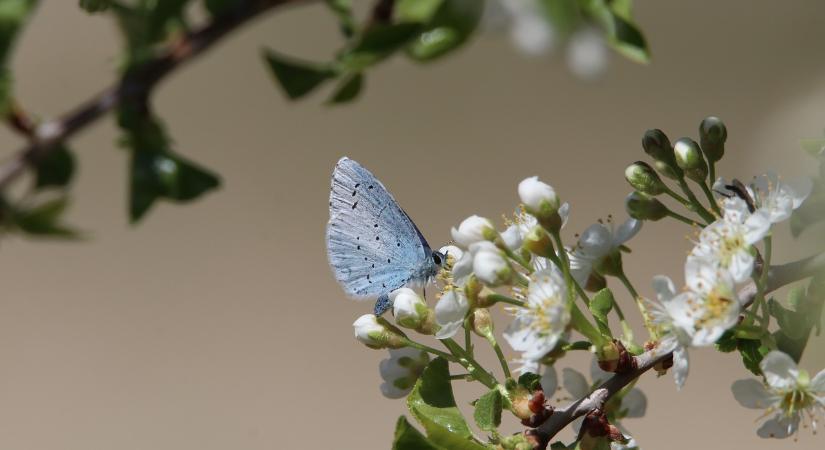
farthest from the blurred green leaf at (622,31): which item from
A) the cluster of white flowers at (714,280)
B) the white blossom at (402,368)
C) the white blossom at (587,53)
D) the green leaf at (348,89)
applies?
the white blossom at (402,368)

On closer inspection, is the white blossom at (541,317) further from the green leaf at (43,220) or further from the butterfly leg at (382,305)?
the green leaf at (43,220)

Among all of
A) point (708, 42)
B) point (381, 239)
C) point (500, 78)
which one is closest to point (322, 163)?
point (500, 78)

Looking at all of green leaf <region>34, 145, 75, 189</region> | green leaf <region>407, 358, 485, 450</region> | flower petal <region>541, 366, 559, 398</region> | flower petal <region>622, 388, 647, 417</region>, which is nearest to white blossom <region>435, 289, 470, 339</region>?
green leaf <region>407, 358, 485, 450</region>

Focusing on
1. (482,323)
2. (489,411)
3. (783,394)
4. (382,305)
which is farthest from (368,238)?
(783,394)

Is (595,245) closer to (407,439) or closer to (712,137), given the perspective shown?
(712,137)

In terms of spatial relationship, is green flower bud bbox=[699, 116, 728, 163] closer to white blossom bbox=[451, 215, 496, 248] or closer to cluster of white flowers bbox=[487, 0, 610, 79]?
white blossom bbox=[451, 215, 496, 248]

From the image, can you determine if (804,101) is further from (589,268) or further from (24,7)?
(24,7)
